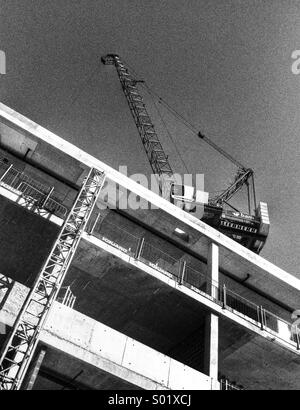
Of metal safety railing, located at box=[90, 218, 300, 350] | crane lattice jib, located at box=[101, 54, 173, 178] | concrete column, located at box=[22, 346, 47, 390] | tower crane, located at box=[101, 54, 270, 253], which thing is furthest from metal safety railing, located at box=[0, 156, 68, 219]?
crane lattice jib, located at box=[101, 54, 173, 178]

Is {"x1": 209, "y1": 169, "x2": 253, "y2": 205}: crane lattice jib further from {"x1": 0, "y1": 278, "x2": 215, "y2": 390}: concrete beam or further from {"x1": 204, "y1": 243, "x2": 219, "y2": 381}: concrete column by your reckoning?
{"x1": 0, "y1": 278, "x2": 215, "y2": 390}: concrete beam

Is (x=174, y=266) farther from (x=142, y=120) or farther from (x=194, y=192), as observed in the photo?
(x=142, y=120)

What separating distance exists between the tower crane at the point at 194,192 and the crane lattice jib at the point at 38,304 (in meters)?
19.9

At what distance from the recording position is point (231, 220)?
3838 cm

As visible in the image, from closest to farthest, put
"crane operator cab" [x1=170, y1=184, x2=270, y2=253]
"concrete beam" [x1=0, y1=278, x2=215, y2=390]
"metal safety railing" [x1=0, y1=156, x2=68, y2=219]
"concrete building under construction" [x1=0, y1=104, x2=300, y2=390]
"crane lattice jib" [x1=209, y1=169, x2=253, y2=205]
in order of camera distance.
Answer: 1. "concrete beam" [x1=0, y1=278, x2=215, y2=390]
2. "concrete building under construction" [x1=0, y1=104, x2=300, y2=390]
3. "metal safety railing" [x1=0, y1=156, x2=68, y2=219]
4. "crane operator cab" [x1=170, y1=184, x2=270, y2=253]
5. "crane lattice jib" [x1=209, y1=169, x2=253, y2=205]

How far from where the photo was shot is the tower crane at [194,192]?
123 feet

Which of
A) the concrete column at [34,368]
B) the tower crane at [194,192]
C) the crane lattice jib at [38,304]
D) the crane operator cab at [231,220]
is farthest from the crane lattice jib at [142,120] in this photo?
the concrete column at [34,368]

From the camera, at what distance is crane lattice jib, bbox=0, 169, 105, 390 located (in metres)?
12.3

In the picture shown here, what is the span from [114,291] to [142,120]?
31.1 metres

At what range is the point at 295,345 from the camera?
62.4 feet

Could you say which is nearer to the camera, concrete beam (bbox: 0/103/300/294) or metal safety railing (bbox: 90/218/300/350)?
concrete beam (bbox: 0/103/300/294)

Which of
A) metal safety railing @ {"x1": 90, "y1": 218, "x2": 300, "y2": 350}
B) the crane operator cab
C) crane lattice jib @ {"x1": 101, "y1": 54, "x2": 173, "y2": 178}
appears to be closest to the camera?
metal safety railing @ {"x1": 90, "y1": 218, "x2": 300, "y2": 350}

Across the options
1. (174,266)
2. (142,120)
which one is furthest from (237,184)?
(174,266)

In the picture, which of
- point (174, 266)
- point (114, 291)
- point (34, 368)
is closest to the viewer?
point (34, 368)
